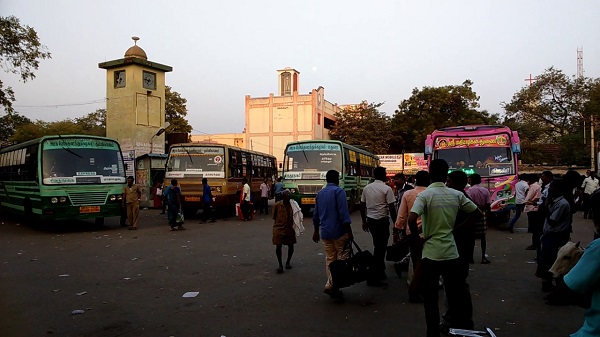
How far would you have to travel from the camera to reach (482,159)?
47.4 ft

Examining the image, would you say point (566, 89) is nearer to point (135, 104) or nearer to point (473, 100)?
point (473, 100)

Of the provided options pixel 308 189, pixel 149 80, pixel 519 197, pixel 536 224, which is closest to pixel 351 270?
pixel 536 224

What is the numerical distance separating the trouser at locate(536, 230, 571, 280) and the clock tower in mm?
24326

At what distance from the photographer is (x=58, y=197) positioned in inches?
510

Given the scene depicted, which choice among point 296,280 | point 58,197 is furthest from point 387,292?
point 58,197

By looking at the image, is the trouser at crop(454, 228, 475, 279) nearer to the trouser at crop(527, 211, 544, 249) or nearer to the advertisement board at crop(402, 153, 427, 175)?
the trouser at crop(527, 211, 544, 249)

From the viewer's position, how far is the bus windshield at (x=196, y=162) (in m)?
17.7

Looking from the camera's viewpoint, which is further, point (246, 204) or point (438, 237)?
point (246, 204)

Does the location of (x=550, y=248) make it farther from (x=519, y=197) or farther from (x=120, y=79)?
(x=120, y=79)

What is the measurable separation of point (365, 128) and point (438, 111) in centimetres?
749

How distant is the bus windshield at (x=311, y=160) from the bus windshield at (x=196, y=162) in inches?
109

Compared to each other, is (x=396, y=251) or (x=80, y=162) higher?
(x=80, y=162)

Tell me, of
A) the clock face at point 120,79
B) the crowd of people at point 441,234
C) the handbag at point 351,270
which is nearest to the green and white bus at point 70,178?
the crowd of people at point 441,234

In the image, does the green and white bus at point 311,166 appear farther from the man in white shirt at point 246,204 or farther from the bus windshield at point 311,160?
the man in white shirt at point 246,204
